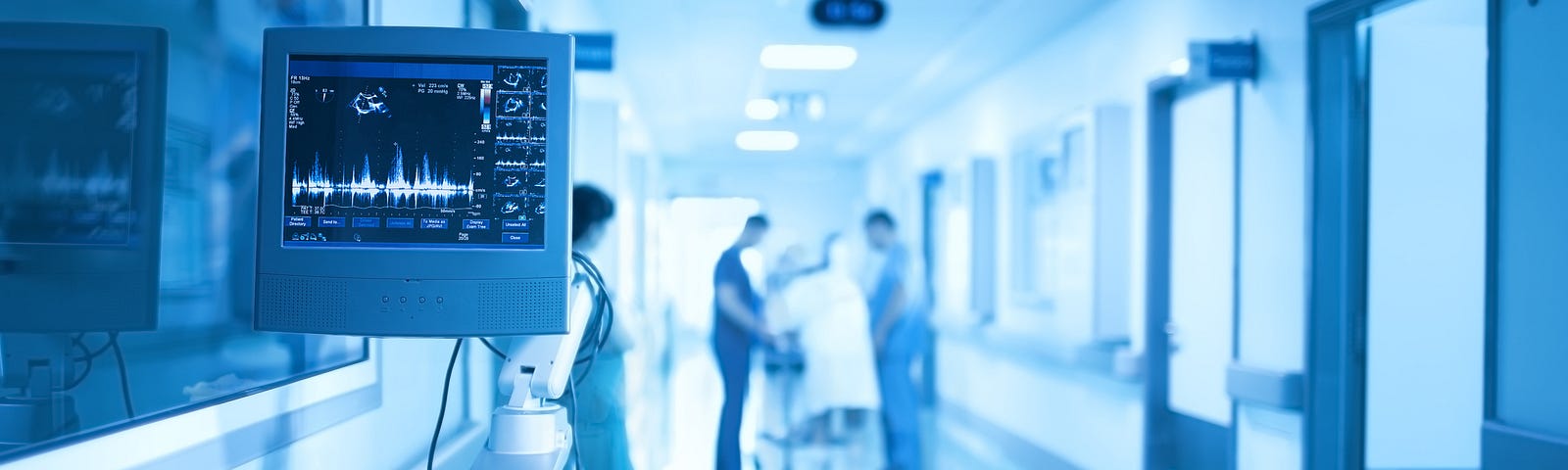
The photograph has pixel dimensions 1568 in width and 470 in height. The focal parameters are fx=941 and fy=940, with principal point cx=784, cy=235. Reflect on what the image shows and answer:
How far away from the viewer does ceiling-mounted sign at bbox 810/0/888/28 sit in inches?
169

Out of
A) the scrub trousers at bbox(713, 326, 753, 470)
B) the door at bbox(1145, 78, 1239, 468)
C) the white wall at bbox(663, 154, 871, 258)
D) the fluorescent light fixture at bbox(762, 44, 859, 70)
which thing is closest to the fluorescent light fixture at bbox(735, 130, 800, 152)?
the white wall at bbox(663, 154, 871, 258)

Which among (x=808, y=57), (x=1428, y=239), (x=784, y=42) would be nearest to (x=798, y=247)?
(x=808, y=57)

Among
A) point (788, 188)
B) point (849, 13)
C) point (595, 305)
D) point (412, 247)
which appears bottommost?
point (595, 305)

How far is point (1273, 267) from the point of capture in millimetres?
3346

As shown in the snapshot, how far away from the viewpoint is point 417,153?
1.41m

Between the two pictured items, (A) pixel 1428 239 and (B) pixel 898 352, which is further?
(B) pixel 898 352

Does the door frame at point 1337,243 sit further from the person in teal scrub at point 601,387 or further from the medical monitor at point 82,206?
the medical monitor at point 82,206

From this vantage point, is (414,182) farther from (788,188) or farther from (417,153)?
(788,188)

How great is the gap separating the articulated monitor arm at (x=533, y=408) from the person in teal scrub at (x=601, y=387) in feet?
2.87

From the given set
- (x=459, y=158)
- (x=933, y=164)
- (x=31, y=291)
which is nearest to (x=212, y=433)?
(x=31, y=291)

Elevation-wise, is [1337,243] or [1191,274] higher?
[1337,243]

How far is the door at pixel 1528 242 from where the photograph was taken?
2145mm

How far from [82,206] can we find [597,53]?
6.53ft

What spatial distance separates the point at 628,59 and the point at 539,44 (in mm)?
5063
